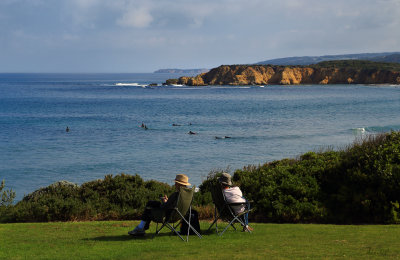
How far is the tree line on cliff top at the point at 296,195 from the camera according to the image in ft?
32.5

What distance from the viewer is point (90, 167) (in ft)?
81.3

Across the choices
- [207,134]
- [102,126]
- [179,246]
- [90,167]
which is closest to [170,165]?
[90,167]

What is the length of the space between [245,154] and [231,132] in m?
10.9

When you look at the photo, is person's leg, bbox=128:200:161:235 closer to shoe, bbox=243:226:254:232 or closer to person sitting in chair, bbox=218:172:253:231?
person sitting in chair, bbox=218:172:253:231

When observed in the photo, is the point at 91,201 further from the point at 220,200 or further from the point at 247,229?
the point at 247,229

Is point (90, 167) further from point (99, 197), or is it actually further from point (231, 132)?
point (231, 132)

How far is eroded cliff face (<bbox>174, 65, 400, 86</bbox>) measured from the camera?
430ft

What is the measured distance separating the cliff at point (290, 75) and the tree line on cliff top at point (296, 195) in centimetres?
12570

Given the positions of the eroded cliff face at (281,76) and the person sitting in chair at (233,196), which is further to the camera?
the eroded cliff face at (281,76)

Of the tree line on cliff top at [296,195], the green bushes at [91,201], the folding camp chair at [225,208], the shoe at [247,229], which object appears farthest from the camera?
→ the green bushes at [91,201]

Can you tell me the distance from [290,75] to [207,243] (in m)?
133

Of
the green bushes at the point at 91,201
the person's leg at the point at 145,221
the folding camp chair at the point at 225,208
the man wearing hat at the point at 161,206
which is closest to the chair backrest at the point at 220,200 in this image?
the folding camp chair at the point at 225,208

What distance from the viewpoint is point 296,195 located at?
10688 millimetres

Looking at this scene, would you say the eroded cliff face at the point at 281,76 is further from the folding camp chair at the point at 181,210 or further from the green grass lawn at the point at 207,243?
the folding camp chair at the point at 181,210
